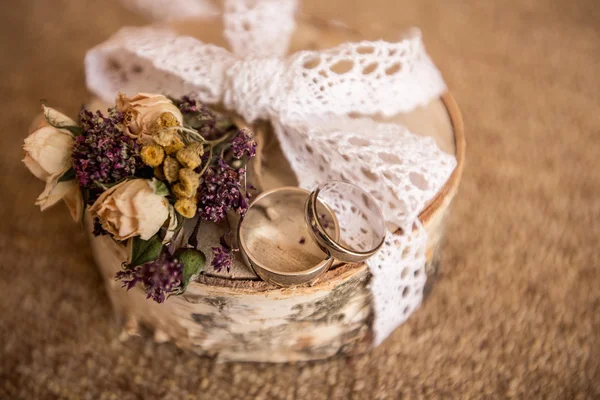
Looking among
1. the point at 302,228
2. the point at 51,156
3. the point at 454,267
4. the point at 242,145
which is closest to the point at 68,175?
the point at 51,156

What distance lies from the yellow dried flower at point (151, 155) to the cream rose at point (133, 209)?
2cm

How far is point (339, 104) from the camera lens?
0.84 metres

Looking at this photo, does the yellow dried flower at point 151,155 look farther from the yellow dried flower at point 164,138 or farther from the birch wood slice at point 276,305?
the birch wood slice at point 276,305

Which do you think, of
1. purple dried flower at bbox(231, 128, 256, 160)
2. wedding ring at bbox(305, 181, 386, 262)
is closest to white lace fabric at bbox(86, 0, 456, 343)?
wedding ring at bbox(305, 181, 386, 262)

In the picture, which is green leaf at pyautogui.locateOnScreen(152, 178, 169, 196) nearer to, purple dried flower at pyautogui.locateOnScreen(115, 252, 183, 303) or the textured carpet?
purple dried flower at pyautogui.locateOnScreen(115, 252, 183, 303)

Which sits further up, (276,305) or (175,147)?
(175,147)

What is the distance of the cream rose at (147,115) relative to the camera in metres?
0.64

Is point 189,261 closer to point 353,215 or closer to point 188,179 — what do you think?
point 188,179

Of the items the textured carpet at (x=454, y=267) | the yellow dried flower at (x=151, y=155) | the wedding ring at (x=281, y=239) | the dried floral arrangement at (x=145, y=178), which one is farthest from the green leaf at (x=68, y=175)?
the textured carpet at (x=454, y=267)

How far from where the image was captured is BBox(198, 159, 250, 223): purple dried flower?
0.64 m

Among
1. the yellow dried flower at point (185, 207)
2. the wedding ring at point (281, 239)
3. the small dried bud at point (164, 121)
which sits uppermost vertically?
the small dried bud at point (164, 121)

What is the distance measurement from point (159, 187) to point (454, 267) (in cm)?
79

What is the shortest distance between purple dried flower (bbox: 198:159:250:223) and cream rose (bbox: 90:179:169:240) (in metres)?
0.05

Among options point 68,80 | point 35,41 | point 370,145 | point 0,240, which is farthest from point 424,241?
point 35,41
